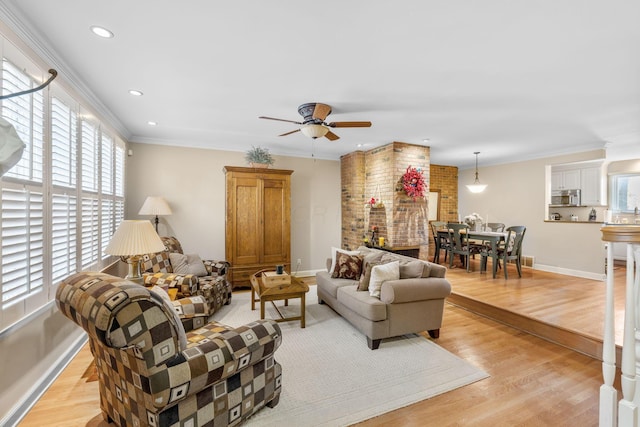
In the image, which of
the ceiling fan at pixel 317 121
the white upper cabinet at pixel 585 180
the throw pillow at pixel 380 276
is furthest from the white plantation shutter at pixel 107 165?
the white upper cabinet at pixel 585 180

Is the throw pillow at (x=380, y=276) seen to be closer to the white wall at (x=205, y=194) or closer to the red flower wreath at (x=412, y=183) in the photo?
the red flower wreath at (x=412, y=183)

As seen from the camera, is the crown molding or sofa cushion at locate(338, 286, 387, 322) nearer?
the crown molding

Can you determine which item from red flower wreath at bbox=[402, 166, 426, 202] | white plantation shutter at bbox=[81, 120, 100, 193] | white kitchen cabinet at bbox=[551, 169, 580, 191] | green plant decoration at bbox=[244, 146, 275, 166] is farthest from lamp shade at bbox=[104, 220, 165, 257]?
white kitchen cabinet at bbox=[551, 169, 580, 191]

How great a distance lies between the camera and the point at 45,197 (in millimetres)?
2131

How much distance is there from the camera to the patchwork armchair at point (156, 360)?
4.36 feet

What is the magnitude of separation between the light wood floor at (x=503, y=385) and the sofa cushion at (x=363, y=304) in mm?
817

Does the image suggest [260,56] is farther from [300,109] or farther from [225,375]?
[225,375]

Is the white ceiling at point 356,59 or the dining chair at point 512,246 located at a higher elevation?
the white ceiling at point 356,59

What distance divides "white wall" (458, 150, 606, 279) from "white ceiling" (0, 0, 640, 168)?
2.03m

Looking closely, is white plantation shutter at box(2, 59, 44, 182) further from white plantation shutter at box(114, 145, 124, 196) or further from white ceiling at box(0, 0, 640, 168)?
white plantation shutter at box(114, 145, 124, 196)

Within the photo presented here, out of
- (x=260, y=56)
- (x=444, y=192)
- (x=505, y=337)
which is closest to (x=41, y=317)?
(x=260, y=56)

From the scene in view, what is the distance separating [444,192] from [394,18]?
6.56m

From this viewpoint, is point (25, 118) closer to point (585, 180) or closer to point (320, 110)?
point (320, 110)

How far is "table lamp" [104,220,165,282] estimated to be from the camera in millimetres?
2258
